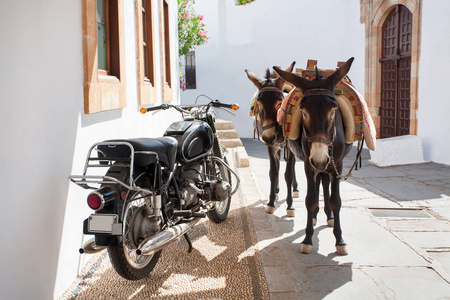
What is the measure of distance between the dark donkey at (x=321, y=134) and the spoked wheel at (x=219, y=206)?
2.78 feet

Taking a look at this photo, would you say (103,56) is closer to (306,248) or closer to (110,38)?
(110,38)

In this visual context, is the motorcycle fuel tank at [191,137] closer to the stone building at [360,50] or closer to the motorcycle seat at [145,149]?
the motorcycle seat at [145,149]

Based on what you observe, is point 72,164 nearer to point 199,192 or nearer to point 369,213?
point 199,192

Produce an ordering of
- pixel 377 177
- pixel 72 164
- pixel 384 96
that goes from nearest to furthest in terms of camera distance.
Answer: pixel 72 164 → pixel 377 177 → pixel 384 96

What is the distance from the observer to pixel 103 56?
486cm

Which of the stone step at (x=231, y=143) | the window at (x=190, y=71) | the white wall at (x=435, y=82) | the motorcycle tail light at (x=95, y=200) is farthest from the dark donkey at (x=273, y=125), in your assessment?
the window at (x=190, y=71)

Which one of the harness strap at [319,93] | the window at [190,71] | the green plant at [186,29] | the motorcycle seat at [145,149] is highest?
the green plant at [186,29]

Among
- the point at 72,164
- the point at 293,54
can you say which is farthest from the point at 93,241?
the point at 293,54

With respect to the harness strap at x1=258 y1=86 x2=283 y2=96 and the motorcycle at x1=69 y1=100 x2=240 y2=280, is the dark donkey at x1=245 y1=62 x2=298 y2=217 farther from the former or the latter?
the motorcycle at x1=69 y1=100 x2=240 y2=280

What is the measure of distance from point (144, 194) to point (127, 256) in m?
0.41

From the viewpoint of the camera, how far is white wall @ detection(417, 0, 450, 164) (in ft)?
30.2

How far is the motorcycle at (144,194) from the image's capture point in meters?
2.79

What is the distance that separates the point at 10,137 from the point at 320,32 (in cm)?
1492

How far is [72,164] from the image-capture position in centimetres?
341
